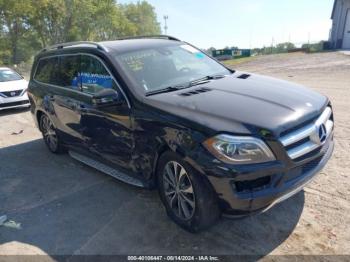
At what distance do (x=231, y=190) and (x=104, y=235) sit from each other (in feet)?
5.10

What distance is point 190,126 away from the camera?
3.42 m

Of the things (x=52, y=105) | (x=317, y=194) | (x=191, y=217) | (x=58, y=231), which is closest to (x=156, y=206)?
(x=191, y=217)

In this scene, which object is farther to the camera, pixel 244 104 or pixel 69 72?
pixel 69 72

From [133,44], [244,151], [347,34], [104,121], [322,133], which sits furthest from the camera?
[347,34]

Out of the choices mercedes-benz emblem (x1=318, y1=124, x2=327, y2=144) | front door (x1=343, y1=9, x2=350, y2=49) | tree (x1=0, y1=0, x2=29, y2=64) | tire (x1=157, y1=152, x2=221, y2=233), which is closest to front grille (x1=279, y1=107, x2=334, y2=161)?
mercedes-benz emblem (x1=318, y1=124, x2=327, y2=144)

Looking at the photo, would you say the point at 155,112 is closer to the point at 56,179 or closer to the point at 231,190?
the point at 231,190

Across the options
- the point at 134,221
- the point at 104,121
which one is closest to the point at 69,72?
the point at 104,121

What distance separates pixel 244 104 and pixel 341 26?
29.8 m

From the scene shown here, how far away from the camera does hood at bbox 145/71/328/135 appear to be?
331 cm

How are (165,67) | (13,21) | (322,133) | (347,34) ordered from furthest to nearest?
(13,21) < (347,34) < (165,67) < (322,133)

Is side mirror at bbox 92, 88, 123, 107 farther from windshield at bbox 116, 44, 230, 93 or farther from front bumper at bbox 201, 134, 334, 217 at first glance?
front bumper at bbox 201, 134, 334, 217

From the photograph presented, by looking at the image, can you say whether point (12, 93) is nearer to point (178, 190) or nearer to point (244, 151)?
point (178, 190)

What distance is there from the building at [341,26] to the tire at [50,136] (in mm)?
28172

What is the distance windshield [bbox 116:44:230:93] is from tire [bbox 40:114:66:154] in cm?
246
